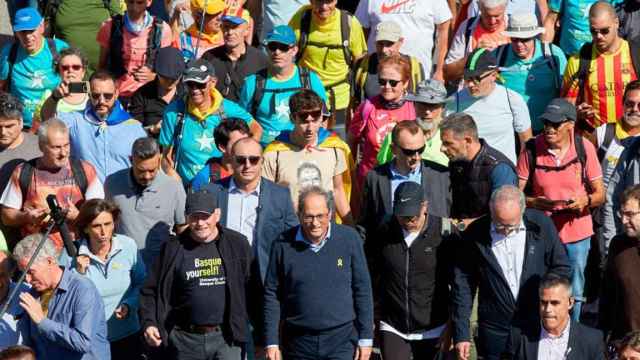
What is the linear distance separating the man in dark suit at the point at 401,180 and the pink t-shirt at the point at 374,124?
95 centimetres

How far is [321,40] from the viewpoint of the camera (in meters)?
13.1

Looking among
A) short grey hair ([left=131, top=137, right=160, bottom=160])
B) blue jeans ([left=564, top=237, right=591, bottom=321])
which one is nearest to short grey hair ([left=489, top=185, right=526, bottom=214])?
blue jeans ([left=564, top=237, right=591, bottom=321])

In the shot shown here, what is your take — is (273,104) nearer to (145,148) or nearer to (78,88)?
(78,88)

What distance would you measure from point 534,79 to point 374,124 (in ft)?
5.55

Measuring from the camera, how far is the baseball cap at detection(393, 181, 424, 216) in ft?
32.9

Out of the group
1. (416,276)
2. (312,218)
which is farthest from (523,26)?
(312,218)

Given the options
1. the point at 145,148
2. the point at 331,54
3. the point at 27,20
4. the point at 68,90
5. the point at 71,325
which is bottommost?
the point at 71,325

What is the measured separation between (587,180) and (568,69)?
1.53 metres

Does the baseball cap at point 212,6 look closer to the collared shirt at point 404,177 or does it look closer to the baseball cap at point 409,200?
the collared shirt at point 404,177

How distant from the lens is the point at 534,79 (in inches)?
498

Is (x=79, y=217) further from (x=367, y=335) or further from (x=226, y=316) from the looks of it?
(x=367, y=335)

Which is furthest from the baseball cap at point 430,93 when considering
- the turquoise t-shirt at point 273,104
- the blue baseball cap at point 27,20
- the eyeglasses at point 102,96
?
the blue baseball cap at point 27,20

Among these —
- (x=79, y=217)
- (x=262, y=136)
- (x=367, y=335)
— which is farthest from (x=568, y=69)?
(x=79, y=217)

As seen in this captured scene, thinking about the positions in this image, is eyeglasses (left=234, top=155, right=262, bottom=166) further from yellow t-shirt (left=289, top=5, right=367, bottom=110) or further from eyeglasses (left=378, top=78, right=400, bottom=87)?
yellow t-shirt (left=289, top=5, right=367, bottom=110)
